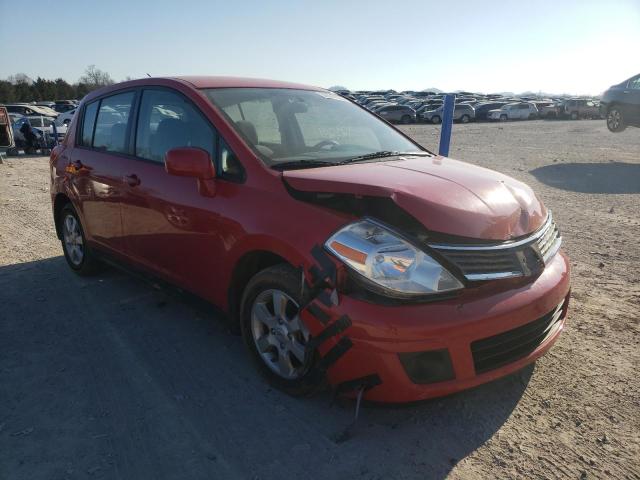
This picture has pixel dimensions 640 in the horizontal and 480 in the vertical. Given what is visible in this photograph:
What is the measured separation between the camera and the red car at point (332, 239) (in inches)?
89.7

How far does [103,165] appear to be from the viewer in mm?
4164

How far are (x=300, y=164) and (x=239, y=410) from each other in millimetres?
1477

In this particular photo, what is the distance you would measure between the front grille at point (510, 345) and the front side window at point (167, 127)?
1980 millimetres

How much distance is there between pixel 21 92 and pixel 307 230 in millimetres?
62190

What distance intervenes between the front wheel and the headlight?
15.2 metres

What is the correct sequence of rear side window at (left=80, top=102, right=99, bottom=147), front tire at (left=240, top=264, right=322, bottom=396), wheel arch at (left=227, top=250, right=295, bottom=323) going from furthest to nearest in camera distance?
1. rear side window at (left=80, top=102, right=99, bottom=147)
2. wheel arch at (left=227, top=250, right=295, bottom=323)
3. front tire at (left=240, top=264, right=322, bottom=396)

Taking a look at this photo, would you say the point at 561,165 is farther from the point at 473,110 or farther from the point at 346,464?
the point at 473,110

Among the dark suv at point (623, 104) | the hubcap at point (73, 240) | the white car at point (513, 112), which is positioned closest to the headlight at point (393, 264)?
the hubcap at point (73, 240)

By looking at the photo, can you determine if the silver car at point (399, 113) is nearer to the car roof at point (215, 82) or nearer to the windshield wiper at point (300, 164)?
the car roof at point (215, 82)

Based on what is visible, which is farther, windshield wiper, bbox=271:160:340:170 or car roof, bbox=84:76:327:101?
car roof, bbox=84:76:327:101

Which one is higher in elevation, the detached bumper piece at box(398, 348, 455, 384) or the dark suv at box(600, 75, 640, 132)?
the dark suv at box(600, 75, 640, 132)

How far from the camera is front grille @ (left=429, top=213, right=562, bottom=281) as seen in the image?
7.63 feet

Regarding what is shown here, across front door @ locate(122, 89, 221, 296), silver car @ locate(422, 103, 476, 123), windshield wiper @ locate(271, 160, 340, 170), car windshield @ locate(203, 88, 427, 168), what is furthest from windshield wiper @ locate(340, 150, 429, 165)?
silver car @ locate(422, 103, 476, 123)

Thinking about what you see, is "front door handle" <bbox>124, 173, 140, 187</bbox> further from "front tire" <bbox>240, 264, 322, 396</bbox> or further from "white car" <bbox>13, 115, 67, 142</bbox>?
"white car" <bbox>13, 115, 67, 142</bbox>
